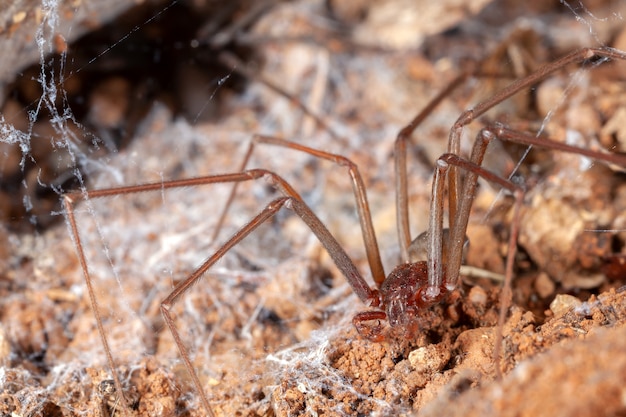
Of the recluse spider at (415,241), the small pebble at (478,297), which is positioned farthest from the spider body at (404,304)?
the small pebble at (478,297)


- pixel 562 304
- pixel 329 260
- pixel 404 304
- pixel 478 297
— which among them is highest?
pixel 329 260

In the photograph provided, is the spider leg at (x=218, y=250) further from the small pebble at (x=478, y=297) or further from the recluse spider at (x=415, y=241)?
the small pebble at (x=478, y=297)

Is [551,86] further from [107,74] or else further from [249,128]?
[107,74]

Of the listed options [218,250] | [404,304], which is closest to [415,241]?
[404,304]

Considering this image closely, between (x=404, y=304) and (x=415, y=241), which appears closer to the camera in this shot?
(x=404, y=304)

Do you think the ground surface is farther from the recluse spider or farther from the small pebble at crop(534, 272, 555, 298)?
the recluse spider

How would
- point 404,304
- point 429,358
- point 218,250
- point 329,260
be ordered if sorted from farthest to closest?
point 329,260, point 404,304, point 218,250, point 429,358

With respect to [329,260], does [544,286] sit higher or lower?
lower

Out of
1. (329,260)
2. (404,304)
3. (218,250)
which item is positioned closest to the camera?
(218,250)

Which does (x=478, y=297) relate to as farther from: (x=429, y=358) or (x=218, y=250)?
(x=218, y=250)
